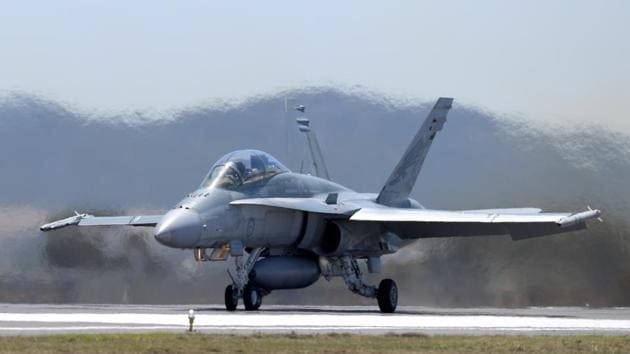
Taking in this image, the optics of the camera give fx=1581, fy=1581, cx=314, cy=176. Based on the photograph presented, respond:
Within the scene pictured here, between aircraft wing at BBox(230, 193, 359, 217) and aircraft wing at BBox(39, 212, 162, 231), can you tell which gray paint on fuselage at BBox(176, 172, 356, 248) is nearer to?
aircraft wing at BBox(230, 193, 359, 217)

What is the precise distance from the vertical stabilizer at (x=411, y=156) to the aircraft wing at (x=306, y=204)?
6.52 feet

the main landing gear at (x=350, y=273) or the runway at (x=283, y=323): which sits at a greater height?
the runway at (x=283, y=323)

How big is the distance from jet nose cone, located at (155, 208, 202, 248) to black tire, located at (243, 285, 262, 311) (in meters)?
1.66

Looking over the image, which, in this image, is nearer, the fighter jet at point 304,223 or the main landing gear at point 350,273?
the fighter jet at point 304,223

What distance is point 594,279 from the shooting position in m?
33.5

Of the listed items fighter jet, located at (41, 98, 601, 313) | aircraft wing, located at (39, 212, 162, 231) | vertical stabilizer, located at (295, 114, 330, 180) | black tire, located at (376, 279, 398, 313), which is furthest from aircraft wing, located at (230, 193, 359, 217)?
vertical stabilizer, located at (295, 114, 330, 180)

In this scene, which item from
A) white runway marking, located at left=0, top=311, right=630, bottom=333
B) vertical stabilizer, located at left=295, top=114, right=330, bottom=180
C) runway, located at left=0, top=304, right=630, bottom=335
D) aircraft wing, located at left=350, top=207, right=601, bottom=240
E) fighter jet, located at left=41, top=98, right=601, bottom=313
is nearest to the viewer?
runway, located at left=0, top=304, right=630, bottom=335

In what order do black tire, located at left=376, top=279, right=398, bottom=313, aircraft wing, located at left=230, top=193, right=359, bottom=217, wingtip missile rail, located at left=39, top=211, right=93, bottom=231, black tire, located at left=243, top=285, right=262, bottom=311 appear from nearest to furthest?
black tire, located at left=243, top=285, right=262, bottom=311 → aircraft wing, located at left=230, top=193, right=359, bottom=217 → wingtip missile rail, located at left=39, top=211, right=93, bottom=231 → black tire, located at left=376, top=279, right=398, bottom=313

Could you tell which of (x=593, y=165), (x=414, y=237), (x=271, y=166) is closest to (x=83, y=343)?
(x=271, y=166)

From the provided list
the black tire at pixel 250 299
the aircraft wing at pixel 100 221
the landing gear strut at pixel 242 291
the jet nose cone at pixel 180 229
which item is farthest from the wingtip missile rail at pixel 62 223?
the black tire at pixel 250 299

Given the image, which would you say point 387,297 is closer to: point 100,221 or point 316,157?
point 316,157

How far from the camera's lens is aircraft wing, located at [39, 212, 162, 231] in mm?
31984

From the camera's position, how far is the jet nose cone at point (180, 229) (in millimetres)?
28766

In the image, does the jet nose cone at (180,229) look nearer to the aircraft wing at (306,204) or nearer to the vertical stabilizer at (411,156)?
the aircraft wing at (306,204)
